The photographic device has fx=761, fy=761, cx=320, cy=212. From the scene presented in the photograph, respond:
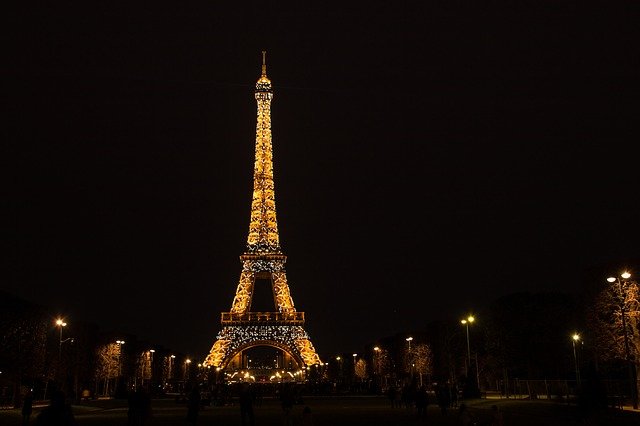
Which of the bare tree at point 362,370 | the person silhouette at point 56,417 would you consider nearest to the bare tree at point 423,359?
the bare tree at point 362,370

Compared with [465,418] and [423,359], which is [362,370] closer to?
[423,359]

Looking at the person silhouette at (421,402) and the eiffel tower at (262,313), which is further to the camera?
the eiffel tower at (262,313)

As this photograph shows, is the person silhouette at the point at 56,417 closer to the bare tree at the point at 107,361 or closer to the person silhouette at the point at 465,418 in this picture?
the person silhouette at the point at 465,418

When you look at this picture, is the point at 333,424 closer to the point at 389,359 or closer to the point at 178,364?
the point at 389,359

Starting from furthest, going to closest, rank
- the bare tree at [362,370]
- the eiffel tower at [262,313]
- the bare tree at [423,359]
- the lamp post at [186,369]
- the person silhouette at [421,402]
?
the lamp post at [186,369]
the bare tree at [362,370]
the eiffel tower at [262,313]
the bare tree at [423,359]
the person silhouette at [421,402]

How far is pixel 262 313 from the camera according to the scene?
104m

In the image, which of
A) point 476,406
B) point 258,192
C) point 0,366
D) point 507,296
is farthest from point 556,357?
point 258,192

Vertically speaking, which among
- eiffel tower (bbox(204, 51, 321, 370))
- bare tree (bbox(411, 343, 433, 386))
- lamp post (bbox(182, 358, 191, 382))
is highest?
eiffel tower (bbox(204, 51, 321, 370))

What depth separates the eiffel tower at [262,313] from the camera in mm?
102438

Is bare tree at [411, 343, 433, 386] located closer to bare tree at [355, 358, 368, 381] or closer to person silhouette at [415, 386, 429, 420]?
bare tree at [355, 358, 368, 381]

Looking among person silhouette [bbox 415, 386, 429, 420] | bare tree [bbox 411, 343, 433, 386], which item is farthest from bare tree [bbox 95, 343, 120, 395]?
person silhouette [bbox 415, 386, 429, 420]

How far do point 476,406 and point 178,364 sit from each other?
107 metres

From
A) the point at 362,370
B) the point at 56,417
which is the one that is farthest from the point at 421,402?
the point at 362,370

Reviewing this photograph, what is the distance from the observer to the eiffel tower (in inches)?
4033
